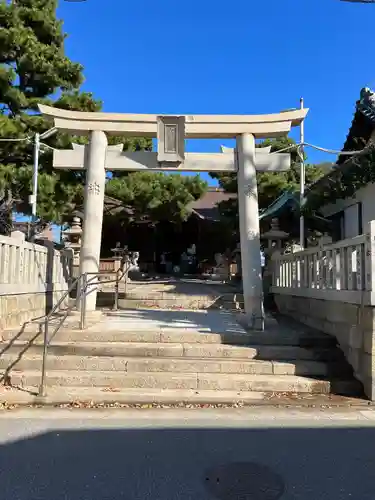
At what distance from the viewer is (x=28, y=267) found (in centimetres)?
872

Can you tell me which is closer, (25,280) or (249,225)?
(25,280)

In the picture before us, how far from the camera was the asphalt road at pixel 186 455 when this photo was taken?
3232 millimetres

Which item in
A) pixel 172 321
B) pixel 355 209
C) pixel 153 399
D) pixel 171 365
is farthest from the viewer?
pixel 355 209

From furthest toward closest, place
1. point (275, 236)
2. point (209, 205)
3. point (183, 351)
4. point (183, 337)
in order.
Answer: point (209, 205)
point (275, 236)
point (183, 337)
point (183, 351)

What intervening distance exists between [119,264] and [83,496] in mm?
13591

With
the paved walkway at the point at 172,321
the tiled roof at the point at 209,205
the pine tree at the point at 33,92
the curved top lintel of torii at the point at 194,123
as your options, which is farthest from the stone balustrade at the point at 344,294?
the tiled roof at the point at 209,205

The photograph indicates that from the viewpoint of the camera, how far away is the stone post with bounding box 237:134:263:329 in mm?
8711

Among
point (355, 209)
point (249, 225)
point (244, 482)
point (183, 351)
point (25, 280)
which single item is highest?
point (355, 209)

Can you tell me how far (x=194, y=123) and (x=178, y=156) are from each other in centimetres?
76

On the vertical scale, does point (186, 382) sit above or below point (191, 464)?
above

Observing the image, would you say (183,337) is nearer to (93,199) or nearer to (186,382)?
(186,382)

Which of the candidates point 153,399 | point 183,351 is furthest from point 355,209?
point 153,399

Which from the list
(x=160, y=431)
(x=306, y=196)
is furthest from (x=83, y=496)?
(x=306, y=196)

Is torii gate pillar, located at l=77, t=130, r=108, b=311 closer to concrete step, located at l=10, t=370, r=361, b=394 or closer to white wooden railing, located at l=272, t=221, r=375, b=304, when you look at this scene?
concrete step, located at l=10, t=370, r=361, b=394
